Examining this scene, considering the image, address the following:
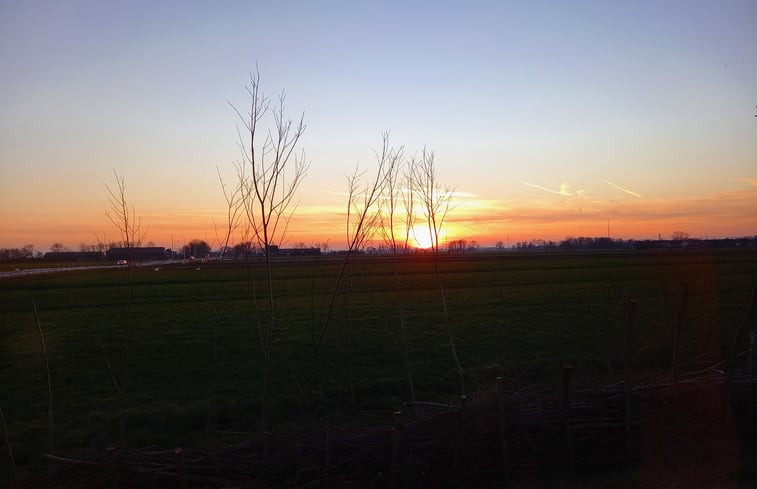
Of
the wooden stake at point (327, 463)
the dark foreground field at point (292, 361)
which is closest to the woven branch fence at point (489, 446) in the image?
the wooden stake at point (327, 463)

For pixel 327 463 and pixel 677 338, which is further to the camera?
pixel 677 338

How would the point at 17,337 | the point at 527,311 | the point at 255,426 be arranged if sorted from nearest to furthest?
the point at 255,426 → the point at 17,337 → the point at 527,311

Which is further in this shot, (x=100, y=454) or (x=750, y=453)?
(x=750, y=453)

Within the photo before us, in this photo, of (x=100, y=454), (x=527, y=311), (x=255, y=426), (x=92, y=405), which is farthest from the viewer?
(x=527, y=311)

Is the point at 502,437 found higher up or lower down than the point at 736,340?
lower down

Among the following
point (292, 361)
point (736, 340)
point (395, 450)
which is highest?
point (736, 340)

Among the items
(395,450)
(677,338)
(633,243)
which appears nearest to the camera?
(395,450)

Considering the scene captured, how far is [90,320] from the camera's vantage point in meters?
14.7

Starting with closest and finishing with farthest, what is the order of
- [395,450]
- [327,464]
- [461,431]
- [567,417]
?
[327,464] → [395,450] → [461,431] → [567,417]

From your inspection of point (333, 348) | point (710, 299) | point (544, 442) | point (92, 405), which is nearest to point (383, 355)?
point (333, 348)

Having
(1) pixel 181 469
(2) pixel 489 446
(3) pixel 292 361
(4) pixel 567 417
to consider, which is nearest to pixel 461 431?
(2) pixel 489 446

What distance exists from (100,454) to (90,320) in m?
12.5

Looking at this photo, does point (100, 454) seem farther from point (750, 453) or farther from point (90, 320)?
point (90, 320)

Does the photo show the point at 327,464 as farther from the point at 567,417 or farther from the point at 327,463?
the point at 567,417
